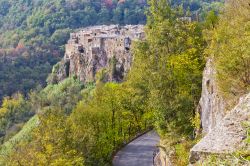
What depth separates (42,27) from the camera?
120 meters

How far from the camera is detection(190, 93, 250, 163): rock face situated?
7898 mm

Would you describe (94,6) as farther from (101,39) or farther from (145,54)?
(145,54)

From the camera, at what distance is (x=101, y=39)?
216 ft

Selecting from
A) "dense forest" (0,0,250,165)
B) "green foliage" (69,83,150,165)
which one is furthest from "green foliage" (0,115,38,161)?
"green foliage" (69,83,150,165)

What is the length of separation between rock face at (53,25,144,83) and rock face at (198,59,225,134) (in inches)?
1472

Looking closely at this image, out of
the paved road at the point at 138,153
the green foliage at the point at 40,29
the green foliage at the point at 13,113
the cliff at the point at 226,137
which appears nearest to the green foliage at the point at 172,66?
the paved road at the point at 138,153

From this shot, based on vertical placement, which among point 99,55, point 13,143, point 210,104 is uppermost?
point 210,104

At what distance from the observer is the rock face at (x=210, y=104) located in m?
16.0

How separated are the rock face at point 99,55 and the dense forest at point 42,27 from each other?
16723mm

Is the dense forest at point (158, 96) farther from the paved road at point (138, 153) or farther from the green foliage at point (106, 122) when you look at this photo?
the paved road at point (138, 153)

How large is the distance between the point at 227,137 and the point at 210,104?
32.3ft

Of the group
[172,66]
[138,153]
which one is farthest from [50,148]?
[138,153]

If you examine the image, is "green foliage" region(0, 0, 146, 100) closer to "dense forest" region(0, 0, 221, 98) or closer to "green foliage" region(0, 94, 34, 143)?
"dense forest" region(0, 0, 221, 98)

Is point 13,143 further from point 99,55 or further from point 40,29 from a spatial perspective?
point 40,29
